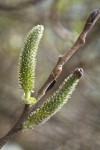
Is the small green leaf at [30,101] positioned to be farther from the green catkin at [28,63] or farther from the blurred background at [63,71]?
the blurred background at [63,71]

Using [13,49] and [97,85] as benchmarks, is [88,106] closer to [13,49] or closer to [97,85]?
[97,85]

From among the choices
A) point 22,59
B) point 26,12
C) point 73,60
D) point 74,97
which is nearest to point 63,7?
point 26,12

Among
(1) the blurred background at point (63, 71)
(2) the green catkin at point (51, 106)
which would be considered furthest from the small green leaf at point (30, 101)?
(1) the blurred background at point (63, 71)

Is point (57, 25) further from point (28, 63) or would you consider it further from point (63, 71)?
point (28, 63)

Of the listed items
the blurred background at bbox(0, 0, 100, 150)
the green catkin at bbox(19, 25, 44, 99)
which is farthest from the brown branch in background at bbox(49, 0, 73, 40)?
the green catkin at bbox(19, 25, 44, 99)

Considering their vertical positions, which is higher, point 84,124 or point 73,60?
point 73,60

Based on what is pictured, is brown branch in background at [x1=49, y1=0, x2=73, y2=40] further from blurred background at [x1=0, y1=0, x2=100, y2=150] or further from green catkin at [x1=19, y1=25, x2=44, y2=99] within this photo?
green catkin at [x1=19, y1=25, x2=44, y2=99]

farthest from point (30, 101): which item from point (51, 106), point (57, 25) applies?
point (57, 25)

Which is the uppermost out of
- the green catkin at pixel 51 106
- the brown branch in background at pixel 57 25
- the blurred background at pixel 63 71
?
the green catkin at pixel 51 106
